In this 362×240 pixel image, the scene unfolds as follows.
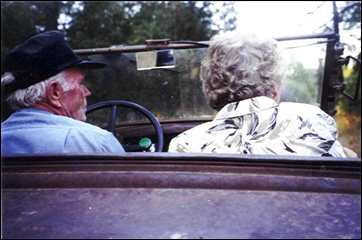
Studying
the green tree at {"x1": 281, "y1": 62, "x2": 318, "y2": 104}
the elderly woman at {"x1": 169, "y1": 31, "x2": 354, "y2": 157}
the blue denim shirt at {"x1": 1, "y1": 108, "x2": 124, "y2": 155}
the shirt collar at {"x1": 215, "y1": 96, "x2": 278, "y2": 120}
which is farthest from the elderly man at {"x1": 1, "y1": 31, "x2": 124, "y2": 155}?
the green tree at {"x1": 281, "y1": 62, "x2": 318, "y2": 104}

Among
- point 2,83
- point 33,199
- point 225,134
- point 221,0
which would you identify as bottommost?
point 33,199

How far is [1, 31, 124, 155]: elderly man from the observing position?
1.87 m

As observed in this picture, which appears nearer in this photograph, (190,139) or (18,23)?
(190,139)

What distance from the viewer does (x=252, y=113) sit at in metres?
1.83

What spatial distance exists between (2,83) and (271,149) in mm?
1116

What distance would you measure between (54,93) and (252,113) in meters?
0.84

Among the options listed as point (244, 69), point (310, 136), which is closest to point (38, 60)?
point (244, 69)

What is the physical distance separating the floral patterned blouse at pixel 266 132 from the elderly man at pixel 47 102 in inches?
13.9

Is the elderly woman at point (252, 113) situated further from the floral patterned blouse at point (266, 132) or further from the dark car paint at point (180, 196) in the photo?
the dark car paint at point (180, 196)

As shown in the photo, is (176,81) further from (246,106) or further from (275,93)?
(246,106)

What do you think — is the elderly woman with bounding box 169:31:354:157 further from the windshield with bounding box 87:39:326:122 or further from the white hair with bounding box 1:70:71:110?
the windshield with bounding box 87:39:326:122

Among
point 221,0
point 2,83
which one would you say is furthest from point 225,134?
point 221,0

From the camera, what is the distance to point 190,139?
187 cm

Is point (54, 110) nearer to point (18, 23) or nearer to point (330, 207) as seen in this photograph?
point (330, 207)
